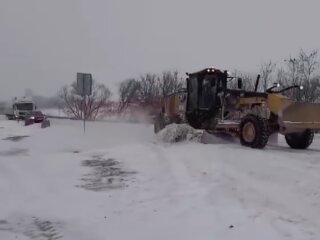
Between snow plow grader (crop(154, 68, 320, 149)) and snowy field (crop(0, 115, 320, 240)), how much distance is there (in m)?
2.67

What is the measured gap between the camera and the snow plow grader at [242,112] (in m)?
15.6

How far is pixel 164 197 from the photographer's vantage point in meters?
8.46

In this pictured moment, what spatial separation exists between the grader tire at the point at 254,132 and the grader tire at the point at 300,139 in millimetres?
1922

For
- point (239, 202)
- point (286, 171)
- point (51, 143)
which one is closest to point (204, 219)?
point (239, 202)

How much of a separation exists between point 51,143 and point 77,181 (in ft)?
30.9

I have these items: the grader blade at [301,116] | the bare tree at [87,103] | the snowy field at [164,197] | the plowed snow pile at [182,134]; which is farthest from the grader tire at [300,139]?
the bare tree at [87,103]

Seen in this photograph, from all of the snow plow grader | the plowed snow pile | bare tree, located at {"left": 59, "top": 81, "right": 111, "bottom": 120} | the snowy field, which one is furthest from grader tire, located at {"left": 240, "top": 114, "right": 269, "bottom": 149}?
bare tree, located at {"left": 59, "top": 81, "right": 111, "bottom": 120}

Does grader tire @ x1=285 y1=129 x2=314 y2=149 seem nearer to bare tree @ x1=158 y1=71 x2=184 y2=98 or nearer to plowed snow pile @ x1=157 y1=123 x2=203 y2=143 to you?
plowed snow pile @ x1=157 y1=123 x2=203 y2=143

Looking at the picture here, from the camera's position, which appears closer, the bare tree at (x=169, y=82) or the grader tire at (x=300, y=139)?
the grader tire at (x=300, y=139)

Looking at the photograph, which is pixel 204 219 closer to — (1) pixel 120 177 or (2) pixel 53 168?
(1) pixel 120 177

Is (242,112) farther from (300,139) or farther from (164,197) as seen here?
(164,197)

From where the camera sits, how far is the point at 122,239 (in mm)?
6328

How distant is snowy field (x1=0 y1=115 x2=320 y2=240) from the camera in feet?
21.5

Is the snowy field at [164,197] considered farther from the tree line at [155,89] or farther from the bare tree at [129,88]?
the bare tree at [129,88]
